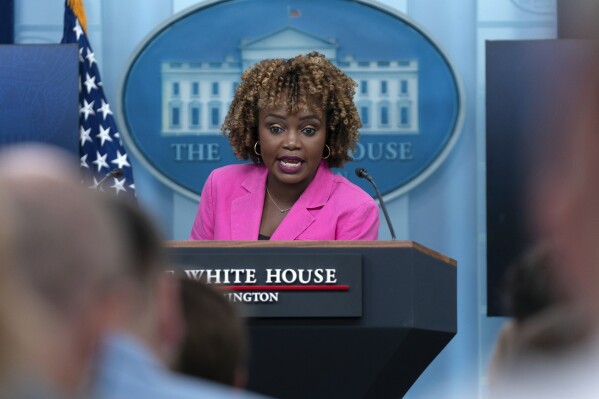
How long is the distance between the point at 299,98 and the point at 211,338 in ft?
8.92

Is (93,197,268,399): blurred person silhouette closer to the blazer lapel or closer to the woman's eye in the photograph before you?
the blazer lapel

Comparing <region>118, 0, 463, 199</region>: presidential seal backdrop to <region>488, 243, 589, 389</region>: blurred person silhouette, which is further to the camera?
<region>118, 0, 463, 199</region>: presidential seal backdrop

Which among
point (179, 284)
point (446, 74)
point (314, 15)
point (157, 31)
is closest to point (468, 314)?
point (446, 74)

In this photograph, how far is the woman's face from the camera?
4.02 metres

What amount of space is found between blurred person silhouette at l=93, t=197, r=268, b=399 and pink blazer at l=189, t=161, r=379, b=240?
3.02m

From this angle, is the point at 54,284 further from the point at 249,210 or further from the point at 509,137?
the point at 509,137

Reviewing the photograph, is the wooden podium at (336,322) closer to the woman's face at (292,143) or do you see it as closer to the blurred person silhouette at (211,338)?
the woman's face at (292,143)

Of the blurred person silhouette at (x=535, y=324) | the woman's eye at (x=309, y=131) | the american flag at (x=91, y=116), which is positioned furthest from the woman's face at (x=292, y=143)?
the blurred person silhouette at (x=535, y=324)

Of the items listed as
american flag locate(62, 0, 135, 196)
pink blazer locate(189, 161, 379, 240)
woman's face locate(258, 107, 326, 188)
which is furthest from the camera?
american flag locate(62, 0, 135, 196)

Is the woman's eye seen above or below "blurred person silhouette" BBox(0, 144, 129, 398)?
above

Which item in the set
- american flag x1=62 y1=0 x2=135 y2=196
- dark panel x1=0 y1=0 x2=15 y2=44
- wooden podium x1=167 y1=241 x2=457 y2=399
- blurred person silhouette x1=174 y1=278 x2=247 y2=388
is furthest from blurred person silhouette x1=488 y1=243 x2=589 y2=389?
dark panel x1=0 y1=0 x2=15 y2=44

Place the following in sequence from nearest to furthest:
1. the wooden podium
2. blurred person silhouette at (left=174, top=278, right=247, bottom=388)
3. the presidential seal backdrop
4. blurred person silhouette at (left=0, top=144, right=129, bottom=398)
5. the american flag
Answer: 1. blurred person silhouette at (left=0, top=144, right=129, bottom=398)
2. blurred person silhouette at (left=174, top=278, right=247, bottom=388)
3. the wooden podium
4. the american flag
5. the presidential seal backdrop

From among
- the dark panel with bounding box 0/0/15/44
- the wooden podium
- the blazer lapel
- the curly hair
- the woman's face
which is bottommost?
the wooden podium

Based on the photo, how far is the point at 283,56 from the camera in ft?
18.7
